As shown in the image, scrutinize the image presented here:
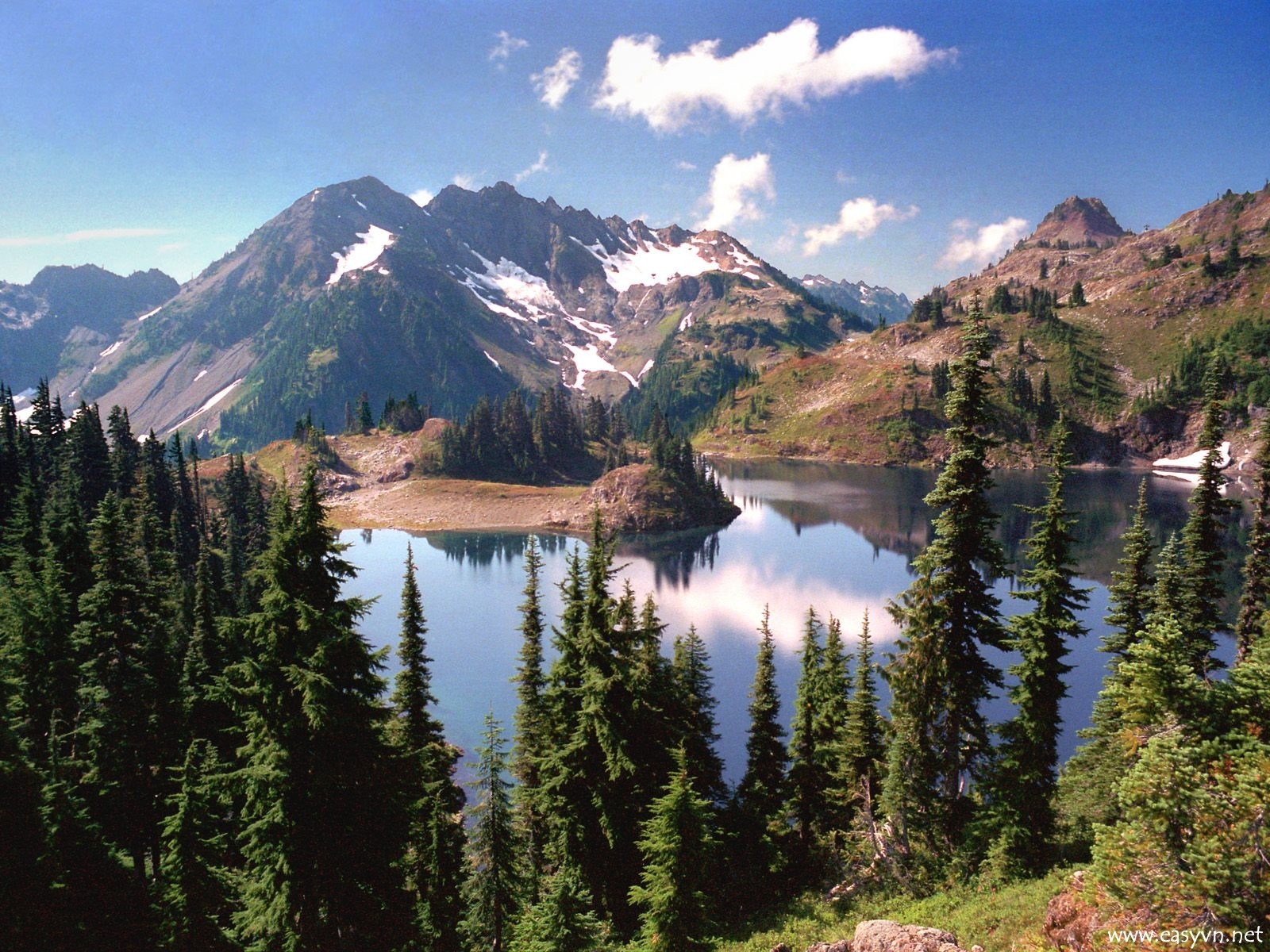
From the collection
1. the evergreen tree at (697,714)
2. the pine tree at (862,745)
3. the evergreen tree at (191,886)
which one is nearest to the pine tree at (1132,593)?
the pine tree at (862,745)

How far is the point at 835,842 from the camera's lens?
33.0m

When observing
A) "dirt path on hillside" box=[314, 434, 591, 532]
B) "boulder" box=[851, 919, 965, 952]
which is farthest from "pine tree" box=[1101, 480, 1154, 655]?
"dirt path on hillside" box=[314, 434, 591, 532]

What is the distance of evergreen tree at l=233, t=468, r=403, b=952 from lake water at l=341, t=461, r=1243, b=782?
2195cm

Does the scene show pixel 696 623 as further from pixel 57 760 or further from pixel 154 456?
pixel 154 456

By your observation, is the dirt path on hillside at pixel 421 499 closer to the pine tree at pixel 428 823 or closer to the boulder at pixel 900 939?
the pine tree at pixel 428 823

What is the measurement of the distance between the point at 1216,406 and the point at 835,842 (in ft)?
89.2

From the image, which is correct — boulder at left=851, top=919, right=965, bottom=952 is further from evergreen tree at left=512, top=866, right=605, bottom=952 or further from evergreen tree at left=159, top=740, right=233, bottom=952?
evergreen tree at left=159, top=740, right=233, bottom=952

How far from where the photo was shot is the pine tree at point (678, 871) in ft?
69.6

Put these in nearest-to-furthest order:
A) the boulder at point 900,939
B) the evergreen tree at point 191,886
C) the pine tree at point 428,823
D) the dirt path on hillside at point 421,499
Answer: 1. the boulder at point 900,939
2. the evergreen tree at point 191,886
3. the pine tree at point 428,823
4. the dirt path on hillside at point 421,499

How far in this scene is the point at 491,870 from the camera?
25734 mm

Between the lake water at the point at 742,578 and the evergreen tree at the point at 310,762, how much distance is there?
21954 millimetres

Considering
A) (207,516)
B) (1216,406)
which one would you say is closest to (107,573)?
(1216,406)

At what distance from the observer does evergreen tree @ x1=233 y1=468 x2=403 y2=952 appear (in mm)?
15406

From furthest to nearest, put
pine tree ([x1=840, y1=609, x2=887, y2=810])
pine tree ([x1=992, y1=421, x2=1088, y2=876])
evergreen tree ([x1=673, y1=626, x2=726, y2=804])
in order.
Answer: evergreen tree ([x1=673, y1=626, x2=726, y2=804]), pine tree ([x1=840, y1=609, x2=887, y2=810]), pine tree ([x1=992, y1=421, x2=1088, y2=876])
